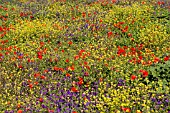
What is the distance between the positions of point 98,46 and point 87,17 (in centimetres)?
361

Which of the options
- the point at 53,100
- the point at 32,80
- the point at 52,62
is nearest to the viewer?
the point at 53,100

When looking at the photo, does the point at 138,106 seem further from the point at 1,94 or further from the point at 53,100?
the point at 1,94

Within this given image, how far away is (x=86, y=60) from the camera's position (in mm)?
9078

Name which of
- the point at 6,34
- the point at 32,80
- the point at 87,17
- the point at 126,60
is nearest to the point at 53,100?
the point at 32,80

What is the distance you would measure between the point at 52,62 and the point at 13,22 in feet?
18.2

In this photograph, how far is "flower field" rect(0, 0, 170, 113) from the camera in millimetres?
6684

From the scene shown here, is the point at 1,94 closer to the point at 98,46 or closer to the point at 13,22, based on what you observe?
the point at 98,46

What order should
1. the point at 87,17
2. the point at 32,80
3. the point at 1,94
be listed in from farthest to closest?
the point at 87,17
the point at 32,80
the point at 1,94

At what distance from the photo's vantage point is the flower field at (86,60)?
21.9 feet

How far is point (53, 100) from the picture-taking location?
273 inches

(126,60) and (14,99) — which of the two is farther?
(126,60)

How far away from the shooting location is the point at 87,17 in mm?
13867

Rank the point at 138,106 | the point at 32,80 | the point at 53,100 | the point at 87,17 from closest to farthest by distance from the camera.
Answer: the point at 138,106 < the point at 53,100 < the point at 32,80 < the point at 87,17

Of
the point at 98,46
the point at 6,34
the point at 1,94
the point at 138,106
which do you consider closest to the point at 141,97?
the point at 138,106
